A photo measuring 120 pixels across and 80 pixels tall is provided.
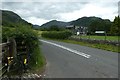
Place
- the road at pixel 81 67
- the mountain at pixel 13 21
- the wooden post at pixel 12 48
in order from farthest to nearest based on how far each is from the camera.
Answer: the mountain at pixel 13 21 < the road at pixel 81 67 < the wooden post at pixel 12 48

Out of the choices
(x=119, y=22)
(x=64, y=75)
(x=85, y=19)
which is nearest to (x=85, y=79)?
(x=64, y=75)

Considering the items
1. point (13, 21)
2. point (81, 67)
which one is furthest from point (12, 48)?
point (81, 67)

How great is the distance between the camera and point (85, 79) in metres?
8.11

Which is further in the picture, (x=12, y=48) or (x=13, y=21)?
(x=13, y=21)

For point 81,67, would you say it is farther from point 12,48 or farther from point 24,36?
point 12,48

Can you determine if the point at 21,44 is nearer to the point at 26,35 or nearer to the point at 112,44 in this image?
the point at 26,35

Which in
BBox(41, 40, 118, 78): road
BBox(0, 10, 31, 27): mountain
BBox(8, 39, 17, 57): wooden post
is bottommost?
BBox(41, 40, 118, 78): road

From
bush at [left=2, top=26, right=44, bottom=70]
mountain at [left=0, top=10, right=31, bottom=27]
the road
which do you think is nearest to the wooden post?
bush at [left=2, top=26, right=44, bottom=70]

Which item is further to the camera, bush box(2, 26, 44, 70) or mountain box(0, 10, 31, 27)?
mountain box(0, 10, 31, 27)

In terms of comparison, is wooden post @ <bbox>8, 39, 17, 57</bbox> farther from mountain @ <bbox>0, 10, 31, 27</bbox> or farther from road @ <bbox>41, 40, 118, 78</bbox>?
road @ <bbox>41, 40, 118, 78</bbox>

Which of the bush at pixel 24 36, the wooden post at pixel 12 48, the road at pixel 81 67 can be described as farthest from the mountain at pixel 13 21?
the road at pixel 81 67

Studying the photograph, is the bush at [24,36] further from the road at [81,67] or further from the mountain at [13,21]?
the road at [81,67]

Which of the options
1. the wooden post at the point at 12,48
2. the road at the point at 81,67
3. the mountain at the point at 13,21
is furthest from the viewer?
the mountain at the point at 13,21

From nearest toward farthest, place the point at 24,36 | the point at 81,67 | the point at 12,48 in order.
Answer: the point at 12,48
the point at 24,36
the point at 81,67
